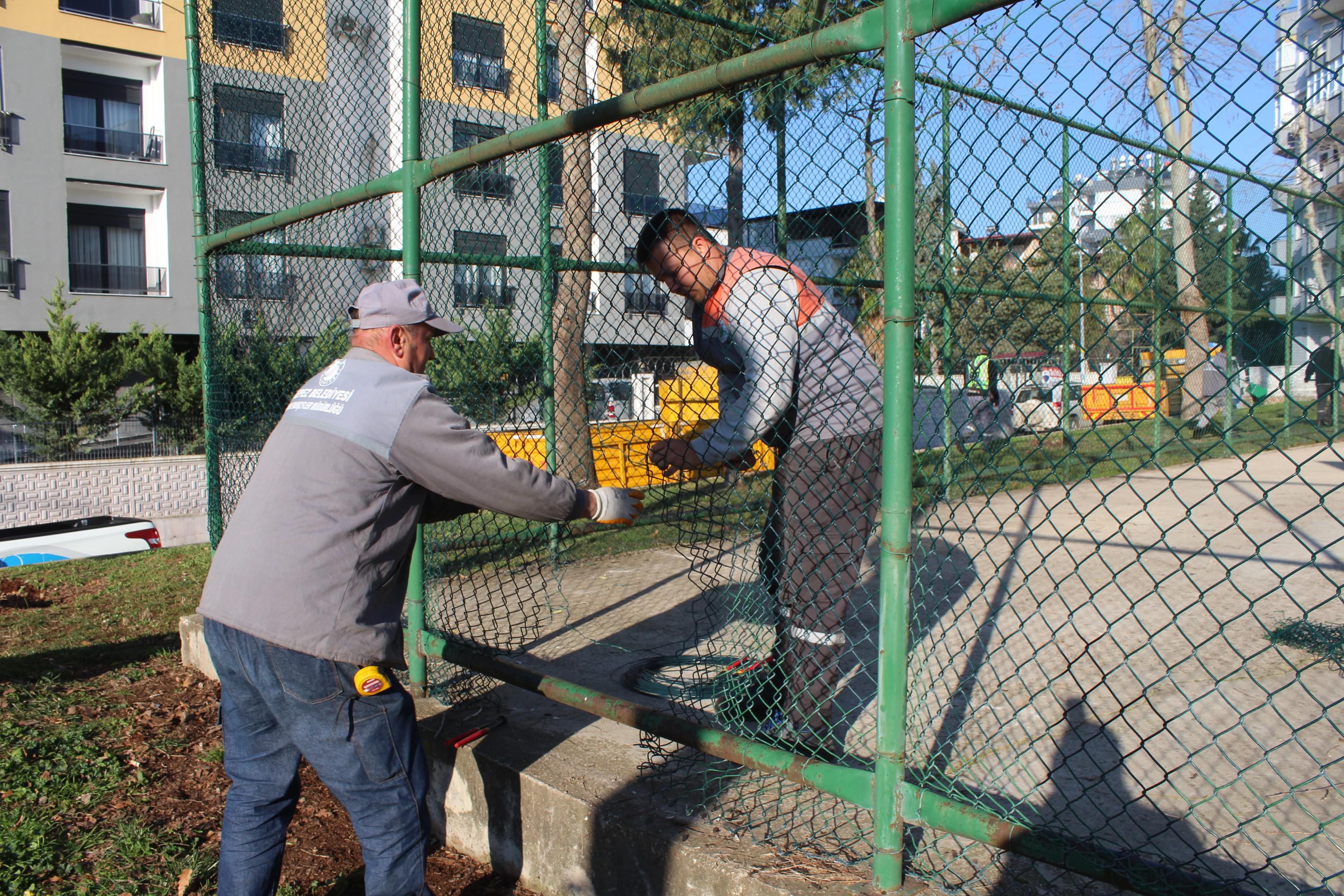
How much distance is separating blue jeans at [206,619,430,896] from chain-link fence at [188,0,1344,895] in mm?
697

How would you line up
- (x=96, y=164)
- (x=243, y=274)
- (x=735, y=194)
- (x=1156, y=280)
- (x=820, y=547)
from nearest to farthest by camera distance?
(x=1156, y=280)
(x=820, y=547)
(x=735, y=194)
(x=243, y=274)
(x=96, y=164)

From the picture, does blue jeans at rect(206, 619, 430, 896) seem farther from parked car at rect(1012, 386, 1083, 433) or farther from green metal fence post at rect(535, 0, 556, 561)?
green metal fence post at rect(535, 0, 556, 561)

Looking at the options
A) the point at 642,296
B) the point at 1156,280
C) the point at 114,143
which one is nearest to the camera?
the point at 1156,280

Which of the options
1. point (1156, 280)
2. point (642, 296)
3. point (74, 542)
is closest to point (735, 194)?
point (642, 296)

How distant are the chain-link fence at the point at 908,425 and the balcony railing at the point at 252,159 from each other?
0.17m

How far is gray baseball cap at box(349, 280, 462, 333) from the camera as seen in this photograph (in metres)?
2.22

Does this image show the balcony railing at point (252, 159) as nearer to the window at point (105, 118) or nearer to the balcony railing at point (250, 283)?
the balcony railing at point (250, 283)

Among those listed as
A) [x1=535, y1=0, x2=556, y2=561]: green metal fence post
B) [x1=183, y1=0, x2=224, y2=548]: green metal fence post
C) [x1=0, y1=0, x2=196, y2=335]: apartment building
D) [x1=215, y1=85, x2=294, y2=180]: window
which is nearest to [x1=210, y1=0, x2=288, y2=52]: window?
[x1=215, y1=85, x2=294, y2=180]: window

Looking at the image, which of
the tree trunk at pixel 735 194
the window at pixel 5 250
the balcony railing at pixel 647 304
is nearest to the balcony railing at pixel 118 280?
the window at pixel 5 250

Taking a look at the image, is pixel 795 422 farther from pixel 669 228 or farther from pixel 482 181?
pixel 482 181

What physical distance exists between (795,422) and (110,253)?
24.7 m

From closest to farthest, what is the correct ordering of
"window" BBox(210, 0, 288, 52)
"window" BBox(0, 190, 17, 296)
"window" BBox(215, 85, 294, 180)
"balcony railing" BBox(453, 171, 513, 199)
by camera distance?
1. "balcony railing" BBox(453, 171, 513, 199)
2. "window" BBox(215, 85, 294, 180)
3. "window" BBox(210, 0, 288, 52)
4. "window" BBox(0, 190, 17, 296)

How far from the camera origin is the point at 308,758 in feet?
6.69

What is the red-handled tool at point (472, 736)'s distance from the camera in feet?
9.43
